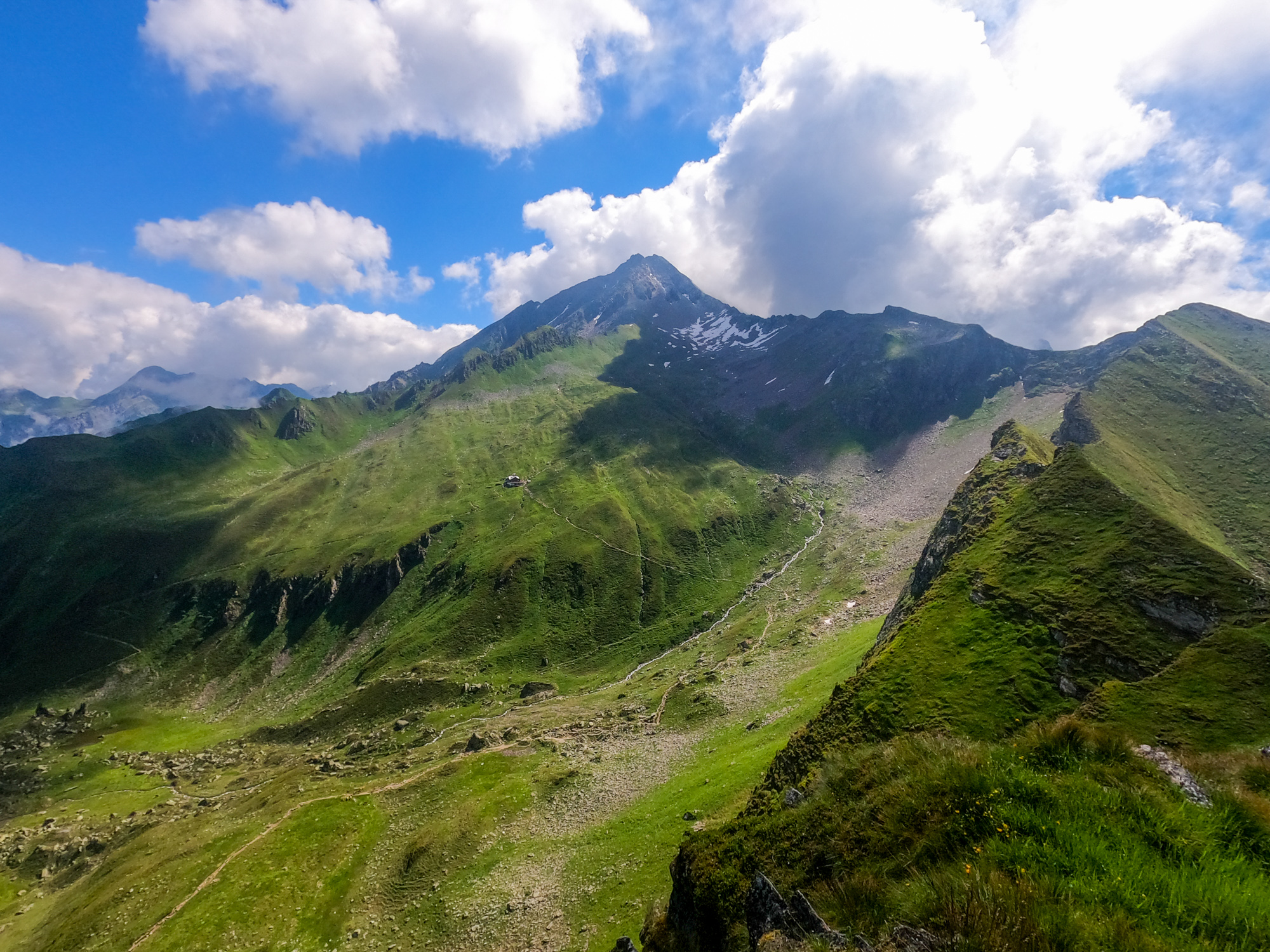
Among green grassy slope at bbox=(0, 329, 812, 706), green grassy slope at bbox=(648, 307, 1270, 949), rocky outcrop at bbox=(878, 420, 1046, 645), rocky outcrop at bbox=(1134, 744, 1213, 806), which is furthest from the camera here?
green grassy slope at bbox=(0, 329, 812, 706)

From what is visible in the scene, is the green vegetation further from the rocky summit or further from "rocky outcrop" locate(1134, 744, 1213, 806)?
"rocky outcrop" locate(1134, 744, 1213, 806)

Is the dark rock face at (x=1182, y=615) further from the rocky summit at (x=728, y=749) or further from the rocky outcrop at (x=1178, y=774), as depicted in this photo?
the rocky outcrop at (x=1178, y=774)

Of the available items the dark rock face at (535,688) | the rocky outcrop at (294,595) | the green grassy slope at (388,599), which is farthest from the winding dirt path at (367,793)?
the rocky outcrop at (294,595)

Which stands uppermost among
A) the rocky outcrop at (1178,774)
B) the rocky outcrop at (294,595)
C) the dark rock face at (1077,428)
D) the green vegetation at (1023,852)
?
the dark rock face at (1077,428)

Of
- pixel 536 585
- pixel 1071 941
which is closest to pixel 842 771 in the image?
pixel 1071 941

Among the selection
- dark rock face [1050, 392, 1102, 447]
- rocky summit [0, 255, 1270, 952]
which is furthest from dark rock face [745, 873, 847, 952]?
dark rock face [1050, 392, 1102, 447]

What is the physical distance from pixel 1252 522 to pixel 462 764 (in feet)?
542

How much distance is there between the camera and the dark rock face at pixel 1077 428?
15381 cm

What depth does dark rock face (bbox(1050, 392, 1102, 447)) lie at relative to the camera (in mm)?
153812

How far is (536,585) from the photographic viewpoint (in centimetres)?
15888

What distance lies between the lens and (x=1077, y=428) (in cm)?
16300

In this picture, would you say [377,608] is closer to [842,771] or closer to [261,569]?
[261,569]

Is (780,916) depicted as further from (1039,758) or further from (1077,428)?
(1077,428)

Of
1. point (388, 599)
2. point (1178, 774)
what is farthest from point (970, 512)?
point (388, 599)
